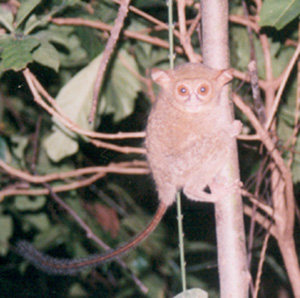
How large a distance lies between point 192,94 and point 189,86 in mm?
68

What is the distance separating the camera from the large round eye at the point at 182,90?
2.66 metres

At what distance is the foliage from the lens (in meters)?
3.03

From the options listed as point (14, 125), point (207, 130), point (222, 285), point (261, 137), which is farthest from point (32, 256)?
point (14, 125)

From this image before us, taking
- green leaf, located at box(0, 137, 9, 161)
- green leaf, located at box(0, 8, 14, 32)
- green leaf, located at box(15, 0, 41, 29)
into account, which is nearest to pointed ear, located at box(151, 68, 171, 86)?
green leaf, located at box(15, 0, 41, 29)

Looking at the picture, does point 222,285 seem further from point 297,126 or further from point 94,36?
point 94,36

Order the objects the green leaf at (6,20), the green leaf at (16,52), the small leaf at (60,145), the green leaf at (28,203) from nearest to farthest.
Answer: the green leaf at (16,52) < the green leaf at (6,20) < the small leaf at (60,145) < the green leaf at (28,203)

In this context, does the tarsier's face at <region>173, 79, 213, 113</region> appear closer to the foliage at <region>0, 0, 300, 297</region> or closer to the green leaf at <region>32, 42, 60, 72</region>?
the foliage at <region>0, 0, 300, 297</region>

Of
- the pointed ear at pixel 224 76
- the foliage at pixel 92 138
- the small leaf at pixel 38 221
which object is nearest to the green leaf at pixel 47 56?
the foliage at pixel 92 138

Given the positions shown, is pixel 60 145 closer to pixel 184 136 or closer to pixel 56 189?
pixel 56 189

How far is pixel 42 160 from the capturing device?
4383 millimetres

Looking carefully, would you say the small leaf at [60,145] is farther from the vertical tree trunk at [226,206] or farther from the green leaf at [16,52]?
the vertical tree trunk at [226,206]

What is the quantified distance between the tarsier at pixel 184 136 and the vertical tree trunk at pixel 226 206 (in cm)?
26

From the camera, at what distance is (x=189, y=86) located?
2.65 metres

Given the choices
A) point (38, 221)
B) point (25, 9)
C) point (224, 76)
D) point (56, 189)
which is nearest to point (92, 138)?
point (56, 189)
